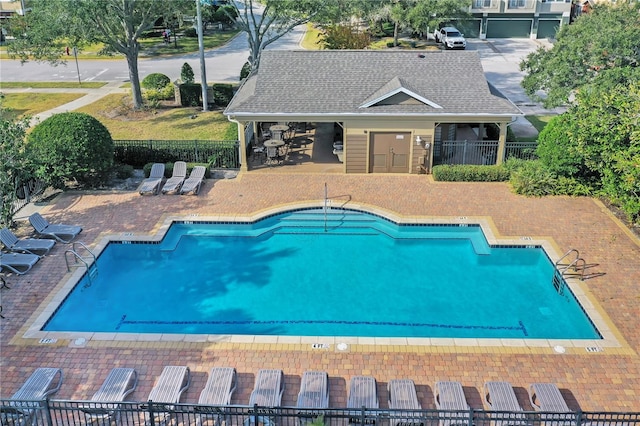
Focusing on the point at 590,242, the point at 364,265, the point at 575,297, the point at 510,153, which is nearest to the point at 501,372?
the point at 575,297

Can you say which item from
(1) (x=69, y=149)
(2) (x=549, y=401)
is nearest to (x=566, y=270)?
(2) (x=549, y=401)

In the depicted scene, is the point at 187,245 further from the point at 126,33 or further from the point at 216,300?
the point at 126,33

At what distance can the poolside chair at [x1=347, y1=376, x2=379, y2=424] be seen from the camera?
1230cm

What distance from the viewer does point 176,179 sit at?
80.0ft

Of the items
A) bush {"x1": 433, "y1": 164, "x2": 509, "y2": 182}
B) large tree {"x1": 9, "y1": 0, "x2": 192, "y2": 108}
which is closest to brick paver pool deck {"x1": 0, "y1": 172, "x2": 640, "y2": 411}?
bush {"x1": 433, "y1": 164, "x2": 509, "y2": 182}

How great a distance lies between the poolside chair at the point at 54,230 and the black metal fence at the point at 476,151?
1494 cm

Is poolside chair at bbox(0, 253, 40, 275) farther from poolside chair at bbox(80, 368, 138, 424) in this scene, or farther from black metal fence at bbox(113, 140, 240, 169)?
black metal fence at bbox(113, 140, 240, 169)

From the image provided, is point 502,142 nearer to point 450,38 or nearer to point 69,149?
point 69,149

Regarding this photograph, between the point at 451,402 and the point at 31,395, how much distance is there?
893 cm

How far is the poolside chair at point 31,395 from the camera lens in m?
12.0

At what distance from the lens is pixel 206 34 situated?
6109 cm

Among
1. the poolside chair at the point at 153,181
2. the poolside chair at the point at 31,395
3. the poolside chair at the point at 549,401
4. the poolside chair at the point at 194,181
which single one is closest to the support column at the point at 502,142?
the poolside chair at the point at 194,181

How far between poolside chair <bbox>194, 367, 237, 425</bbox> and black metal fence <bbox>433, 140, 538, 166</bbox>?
15.9 meters

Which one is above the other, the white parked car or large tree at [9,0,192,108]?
large tree at [9,0,192,108]
